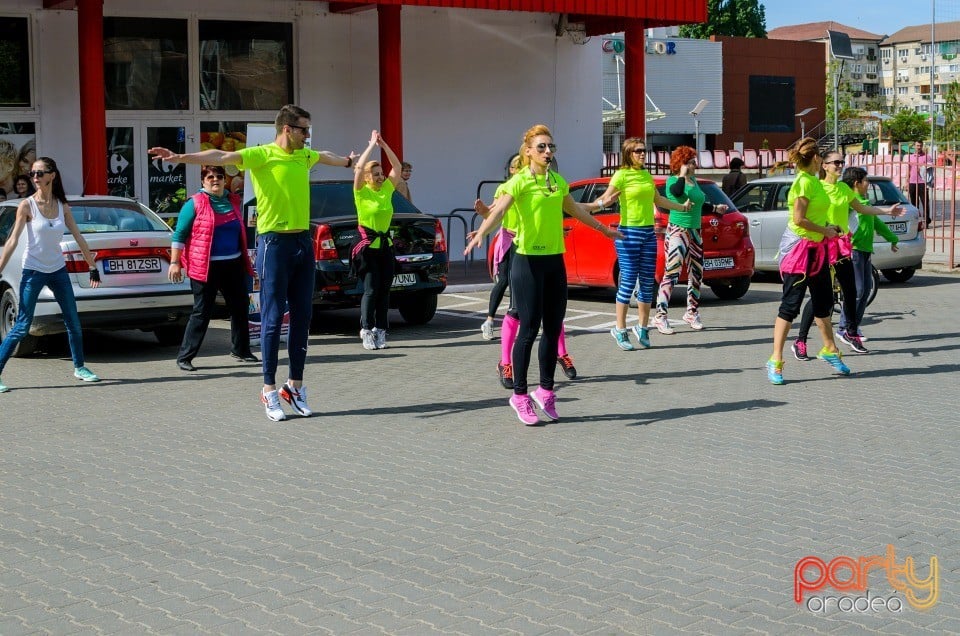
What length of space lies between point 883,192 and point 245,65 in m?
9.81

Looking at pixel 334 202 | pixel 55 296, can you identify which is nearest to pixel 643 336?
pixel 334 202

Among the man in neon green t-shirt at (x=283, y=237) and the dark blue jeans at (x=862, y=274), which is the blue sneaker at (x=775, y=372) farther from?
the man in neon green t-shirt at (x=283, y=237)

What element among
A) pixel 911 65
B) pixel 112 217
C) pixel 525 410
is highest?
pixel 911 65

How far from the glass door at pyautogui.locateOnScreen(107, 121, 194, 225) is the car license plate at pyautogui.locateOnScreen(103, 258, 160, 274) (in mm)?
8140

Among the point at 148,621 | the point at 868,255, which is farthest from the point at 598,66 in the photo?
the point at 148,621

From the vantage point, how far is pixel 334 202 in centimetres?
1435

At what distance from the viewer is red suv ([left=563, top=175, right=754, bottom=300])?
1576cm

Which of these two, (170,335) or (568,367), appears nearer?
(568,367)

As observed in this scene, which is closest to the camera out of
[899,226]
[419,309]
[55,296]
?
[55,296]

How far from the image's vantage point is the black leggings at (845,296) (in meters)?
11.2

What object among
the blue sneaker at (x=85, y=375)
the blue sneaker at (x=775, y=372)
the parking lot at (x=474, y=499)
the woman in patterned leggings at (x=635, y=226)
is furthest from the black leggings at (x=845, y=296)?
the blue sneaker at (x=85, y=375)

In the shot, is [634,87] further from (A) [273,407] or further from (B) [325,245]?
(A) [273,407]

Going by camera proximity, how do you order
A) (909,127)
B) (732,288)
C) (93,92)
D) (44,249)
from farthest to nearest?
(909,127)
(93,92)
(732,288)
(44,249)

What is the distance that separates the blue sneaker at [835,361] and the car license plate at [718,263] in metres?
5.13
